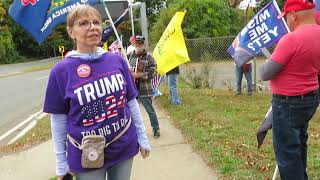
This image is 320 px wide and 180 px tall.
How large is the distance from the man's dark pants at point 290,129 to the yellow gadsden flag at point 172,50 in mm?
4603

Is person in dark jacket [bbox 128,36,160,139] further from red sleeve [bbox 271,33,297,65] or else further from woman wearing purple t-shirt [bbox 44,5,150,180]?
woman wearing purple t-shirt [bbox 44,5,150,180]

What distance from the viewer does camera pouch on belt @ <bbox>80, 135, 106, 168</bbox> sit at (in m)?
3.04

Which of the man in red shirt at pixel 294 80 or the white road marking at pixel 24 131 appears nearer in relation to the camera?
the man in red shirt at pixel 294 80

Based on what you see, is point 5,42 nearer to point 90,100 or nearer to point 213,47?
point 213,47

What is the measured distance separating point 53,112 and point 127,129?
505 mm

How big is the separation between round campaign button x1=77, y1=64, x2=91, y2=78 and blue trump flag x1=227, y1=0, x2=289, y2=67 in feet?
11.7

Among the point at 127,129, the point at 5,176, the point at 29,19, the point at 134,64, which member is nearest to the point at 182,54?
the point at 134,64

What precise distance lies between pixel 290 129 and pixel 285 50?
66cm

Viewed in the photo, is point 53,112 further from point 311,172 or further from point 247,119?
point 247,119

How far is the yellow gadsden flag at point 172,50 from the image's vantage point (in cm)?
849

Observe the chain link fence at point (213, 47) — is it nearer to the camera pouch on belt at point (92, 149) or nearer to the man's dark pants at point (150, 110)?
the man's dark pants at point (150, 110)

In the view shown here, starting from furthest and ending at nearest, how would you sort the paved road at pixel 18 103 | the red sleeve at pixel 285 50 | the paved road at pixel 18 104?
1. the paved road at pixel 18 103
2. the paved road at pixel 18 104
3. the red sleeve at pixel 285 50

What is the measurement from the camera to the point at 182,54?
8492 millimetres

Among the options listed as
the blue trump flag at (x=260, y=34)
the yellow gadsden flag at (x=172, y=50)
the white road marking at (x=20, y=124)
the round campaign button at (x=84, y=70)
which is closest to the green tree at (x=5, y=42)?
the white road marking at (x=20, y=124)
